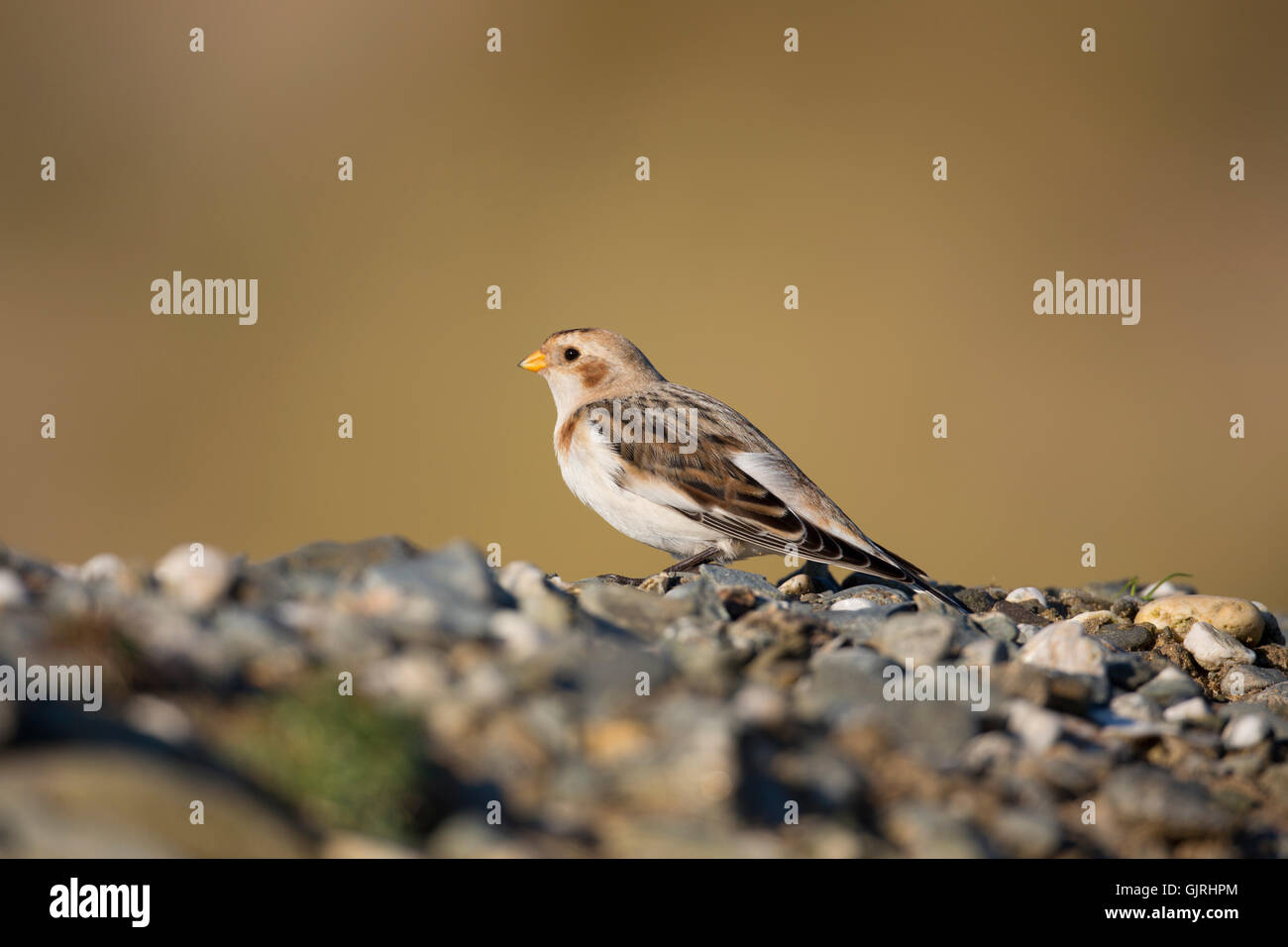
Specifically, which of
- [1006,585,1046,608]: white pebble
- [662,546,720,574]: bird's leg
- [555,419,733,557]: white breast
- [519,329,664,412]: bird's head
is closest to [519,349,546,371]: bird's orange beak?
Result: [519,329,664,412]: bird's head

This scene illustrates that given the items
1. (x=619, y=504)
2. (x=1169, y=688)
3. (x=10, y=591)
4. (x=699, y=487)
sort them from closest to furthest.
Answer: (x=10, y=591) < (x=1169, y=688) < (x=699, y=487) < (x=619, y=504)

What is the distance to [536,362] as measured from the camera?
6090 mm

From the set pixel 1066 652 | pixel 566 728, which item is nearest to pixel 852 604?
pixel 1066 652

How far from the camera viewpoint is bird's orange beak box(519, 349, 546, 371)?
6082mm

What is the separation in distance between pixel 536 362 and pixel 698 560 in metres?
1.62

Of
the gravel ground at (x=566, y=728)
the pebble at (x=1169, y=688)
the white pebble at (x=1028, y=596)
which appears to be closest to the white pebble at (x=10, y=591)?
the gravel ground at (x=566, y=728)

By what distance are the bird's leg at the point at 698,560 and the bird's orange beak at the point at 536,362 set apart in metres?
1.53

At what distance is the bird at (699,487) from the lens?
4.89m

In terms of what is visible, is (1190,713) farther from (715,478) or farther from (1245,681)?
(715,478)

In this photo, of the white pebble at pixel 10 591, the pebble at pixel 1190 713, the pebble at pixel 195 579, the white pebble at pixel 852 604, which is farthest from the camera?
the white pebble at pixel 852 604

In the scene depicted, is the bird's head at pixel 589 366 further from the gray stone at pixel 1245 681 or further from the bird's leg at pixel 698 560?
the gray stone at pixel 1245 681
